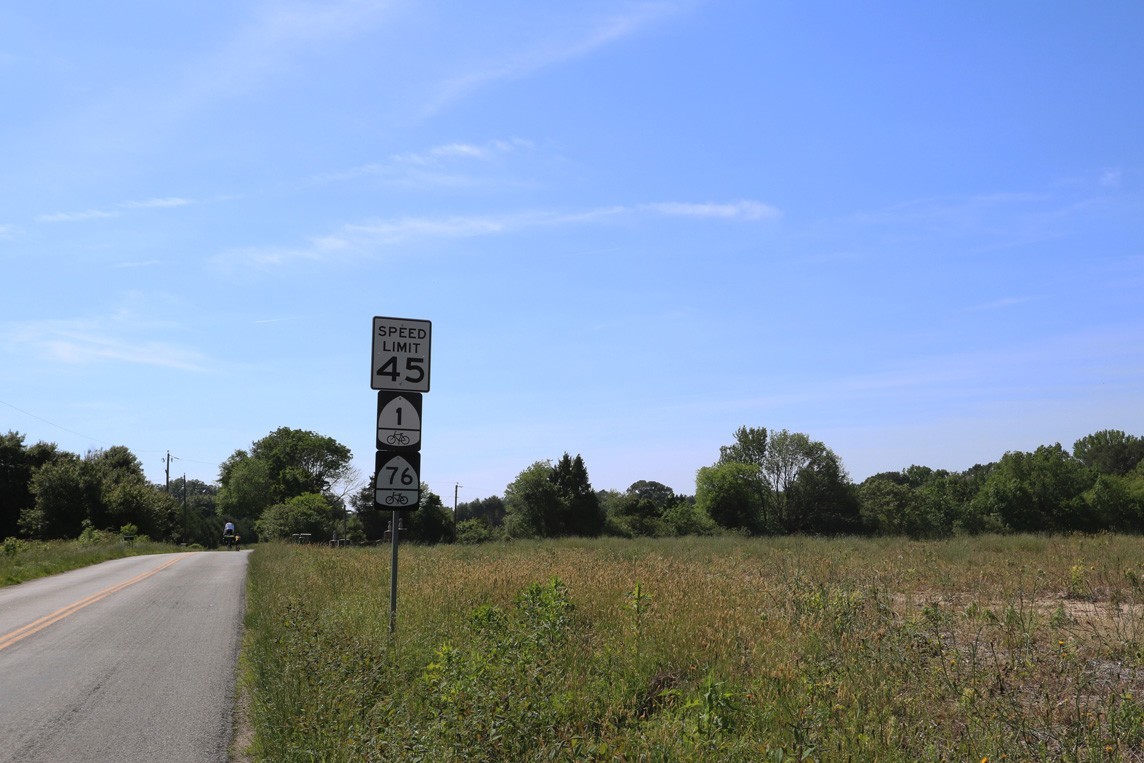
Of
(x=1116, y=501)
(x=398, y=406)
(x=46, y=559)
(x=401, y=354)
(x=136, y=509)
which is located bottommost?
(x=46, y=559)

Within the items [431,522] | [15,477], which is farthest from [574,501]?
[15,477]

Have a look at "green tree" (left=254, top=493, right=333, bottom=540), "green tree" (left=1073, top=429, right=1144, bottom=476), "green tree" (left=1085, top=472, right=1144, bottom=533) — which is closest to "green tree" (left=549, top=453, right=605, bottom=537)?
"green tree" (left=254, top=493, right=333, bottom=540)

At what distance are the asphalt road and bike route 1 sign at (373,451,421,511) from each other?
2.64 meters

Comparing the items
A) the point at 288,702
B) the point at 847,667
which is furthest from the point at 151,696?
the point at 847,667

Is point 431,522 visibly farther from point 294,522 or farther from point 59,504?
point 59,504

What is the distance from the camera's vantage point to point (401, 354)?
9906 millimetres

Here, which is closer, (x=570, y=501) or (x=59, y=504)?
(x=59, y=504)

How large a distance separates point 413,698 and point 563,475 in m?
77.4

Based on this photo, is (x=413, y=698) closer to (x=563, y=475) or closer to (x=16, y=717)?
(x=16, y=717)

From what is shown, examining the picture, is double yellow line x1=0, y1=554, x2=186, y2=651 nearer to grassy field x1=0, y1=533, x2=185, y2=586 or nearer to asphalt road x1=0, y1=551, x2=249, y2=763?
asphalt road x1=0, y1=551, x2=249, y2=763

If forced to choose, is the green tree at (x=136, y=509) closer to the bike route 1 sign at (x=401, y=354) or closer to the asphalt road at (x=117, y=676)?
the asphalt road at (x=117, y=676)

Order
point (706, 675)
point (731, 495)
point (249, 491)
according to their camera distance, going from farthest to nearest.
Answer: point (249, 491) < point (731, 495) < point (706, 675)

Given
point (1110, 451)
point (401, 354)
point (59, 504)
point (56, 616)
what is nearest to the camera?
point (401, 354)

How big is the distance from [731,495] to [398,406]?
89.2 meters
